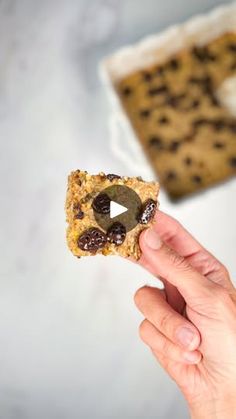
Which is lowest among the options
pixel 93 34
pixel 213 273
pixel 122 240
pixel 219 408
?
pixel 219 408

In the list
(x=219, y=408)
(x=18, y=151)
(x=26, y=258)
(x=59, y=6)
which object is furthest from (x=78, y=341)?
(x=59, y=6)

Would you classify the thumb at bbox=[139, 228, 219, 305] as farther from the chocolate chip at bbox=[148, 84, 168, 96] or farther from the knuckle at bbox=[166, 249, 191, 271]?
the chocolate chip at bbox=[148, 84, 168, 96]

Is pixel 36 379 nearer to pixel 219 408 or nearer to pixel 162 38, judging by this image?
pixel 219 408

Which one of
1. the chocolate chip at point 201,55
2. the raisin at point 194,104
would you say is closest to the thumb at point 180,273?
the raisin at point 194,104

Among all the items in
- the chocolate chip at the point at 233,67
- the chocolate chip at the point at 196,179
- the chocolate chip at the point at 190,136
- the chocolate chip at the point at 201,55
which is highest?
the chocolate chip at the point at 201,55

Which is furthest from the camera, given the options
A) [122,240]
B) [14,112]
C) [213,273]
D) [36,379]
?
[14,112]

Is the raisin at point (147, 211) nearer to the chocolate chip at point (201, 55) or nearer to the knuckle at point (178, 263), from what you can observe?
the knuckle at point (178, 263)

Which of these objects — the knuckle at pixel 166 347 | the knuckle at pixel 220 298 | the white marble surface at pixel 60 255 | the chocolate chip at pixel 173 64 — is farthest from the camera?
the chocolate chip at pixel 173 64
